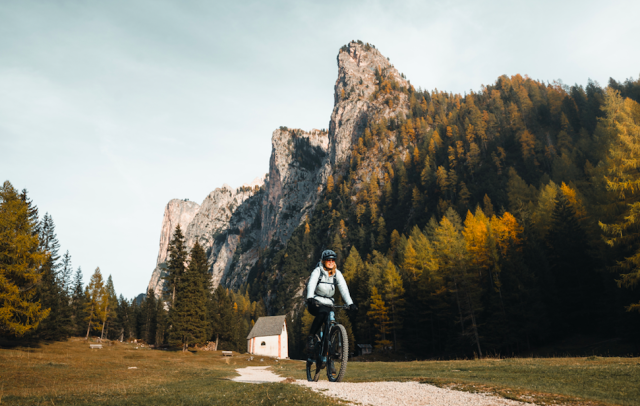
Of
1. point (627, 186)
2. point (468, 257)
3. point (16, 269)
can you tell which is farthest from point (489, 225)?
point (16, 269)

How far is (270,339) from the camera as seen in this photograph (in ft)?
231

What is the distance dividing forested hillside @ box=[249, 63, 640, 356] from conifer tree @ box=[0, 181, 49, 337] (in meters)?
42.7

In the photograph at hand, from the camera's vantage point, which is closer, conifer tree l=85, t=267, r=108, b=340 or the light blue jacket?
the light blue jacket

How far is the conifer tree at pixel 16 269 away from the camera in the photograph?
28156mm

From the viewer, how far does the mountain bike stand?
884 cm

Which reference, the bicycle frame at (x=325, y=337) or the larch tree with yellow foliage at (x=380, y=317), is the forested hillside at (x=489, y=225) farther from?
the bicycle frame at (x=325, y=337)

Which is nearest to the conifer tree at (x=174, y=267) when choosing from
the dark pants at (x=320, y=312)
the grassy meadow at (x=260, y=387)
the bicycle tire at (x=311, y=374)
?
the grassy meadow at (x=260, y=387)

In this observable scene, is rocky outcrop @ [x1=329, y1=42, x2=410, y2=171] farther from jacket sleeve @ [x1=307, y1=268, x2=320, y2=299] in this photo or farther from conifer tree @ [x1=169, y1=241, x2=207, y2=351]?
jacket sleeve @ [x1=307, y1=268, x2=320, y2=299]

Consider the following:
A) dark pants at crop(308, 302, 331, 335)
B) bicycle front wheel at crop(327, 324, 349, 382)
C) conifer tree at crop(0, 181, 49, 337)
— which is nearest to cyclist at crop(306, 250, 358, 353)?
dark pants at crop(308, 302, 331, 335)

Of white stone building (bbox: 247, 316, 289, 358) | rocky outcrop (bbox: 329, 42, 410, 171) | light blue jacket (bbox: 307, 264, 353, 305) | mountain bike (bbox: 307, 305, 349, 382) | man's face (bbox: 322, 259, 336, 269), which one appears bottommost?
white stone building (bbox: 247, 316, 289, 358)

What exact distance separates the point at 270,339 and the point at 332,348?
218ft

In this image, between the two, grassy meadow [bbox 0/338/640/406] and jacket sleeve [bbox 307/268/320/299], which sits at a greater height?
jacket sleeve [bbox 307/268/320/299]

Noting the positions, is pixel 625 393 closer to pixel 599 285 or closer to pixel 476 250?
pixel 599 285

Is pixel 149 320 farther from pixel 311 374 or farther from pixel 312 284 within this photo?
pixel 312 284
